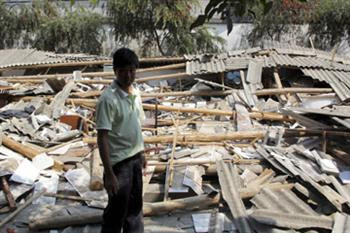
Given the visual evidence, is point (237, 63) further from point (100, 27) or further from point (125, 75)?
point (100, 27)

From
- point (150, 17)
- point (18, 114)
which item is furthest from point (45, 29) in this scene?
point (18, 114)

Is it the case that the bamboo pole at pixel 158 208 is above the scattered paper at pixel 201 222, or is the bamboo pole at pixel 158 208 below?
above

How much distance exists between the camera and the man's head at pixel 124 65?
3160 mm

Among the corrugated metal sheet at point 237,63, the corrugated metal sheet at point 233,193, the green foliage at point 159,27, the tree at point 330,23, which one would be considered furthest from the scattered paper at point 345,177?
the tree at point 330,23

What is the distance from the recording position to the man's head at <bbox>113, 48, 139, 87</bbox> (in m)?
3.16

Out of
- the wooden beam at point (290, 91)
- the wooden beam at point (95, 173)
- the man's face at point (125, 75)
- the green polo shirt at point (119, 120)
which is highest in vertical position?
the man's face at point (125, 75)

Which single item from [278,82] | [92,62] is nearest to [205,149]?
[278,82]

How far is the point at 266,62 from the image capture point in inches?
403

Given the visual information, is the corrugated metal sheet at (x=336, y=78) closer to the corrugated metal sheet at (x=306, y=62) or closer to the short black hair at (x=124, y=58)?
the corrugated metal sheet at (x=306, y=62)

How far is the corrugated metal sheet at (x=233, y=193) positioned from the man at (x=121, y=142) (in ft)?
4.39

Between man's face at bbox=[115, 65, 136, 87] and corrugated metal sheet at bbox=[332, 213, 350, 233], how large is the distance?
2.71 m

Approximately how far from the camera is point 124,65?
3.18m

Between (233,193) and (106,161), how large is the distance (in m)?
2.21

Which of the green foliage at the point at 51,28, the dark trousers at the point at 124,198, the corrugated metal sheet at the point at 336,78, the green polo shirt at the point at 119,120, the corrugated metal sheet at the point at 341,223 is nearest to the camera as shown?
the green polo shirt at the point at 119,120
